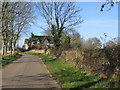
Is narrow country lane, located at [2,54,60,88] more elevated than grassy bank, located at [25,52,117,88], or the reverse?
grassy bank, located at [25,52,117,88]

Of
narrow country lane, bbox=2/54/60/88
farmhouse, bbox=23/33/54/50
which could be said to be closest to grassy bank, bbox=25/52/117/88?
narrow country lane, bbox=2/54/60/88

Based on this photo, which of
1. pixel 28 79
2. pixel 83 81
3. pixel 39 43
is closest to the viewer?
pixel 83 81

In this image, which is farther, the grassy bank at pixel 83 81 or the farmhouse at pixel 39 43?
the farmhouse at pixel 39 43

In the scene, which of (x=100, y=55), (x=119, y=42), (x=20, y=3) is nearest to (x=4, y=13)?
(x=20, y=3)

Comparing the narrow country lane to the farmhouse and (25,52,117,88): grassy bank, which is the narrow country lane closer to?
(25,52,117,88): grassy bank

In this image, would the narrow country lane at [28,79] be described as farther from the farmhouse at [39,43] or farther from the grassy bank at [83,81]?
the farmhouse at [39,43]

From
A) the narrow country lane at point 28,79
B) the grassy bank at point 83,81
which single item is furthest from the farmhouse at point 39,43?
the grassy bank at point 83,81

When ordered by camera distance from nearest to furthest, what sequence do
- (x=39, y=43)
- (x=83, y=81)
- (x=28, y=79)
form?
(x=83, y=81), (x=28, y=79), (x=39, y=43)

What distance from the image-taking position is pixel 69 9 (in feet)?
131

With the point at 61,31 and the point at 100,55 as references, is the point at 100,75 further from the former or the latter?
the point at 61,31

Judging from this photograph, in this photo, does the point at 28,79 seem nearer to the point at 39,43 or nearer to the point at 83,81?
the point at 83,81

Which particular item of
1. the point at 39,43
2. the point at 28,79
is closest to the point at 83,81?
the point at 28,79

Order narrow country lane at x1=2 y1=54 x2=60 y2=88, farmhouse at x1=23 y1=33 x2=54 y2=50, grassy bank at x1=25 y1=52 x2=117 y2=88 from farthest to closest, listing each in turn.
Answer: farmhouse at x1=23 y1=33 x2=54 y2=50, narrow country lane at x1=2 y1=54 x2=60 y2=88, grassy bank at x1=25 y1=52 x2=117 y2=88

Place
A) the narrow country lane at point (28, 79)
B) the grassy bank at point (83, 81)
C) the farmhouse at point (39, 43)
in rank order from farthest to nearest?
the farmhouse at point (39, 43) < the narrow country lane at point (28, 79) < the grassy bank at point (83, 81)
